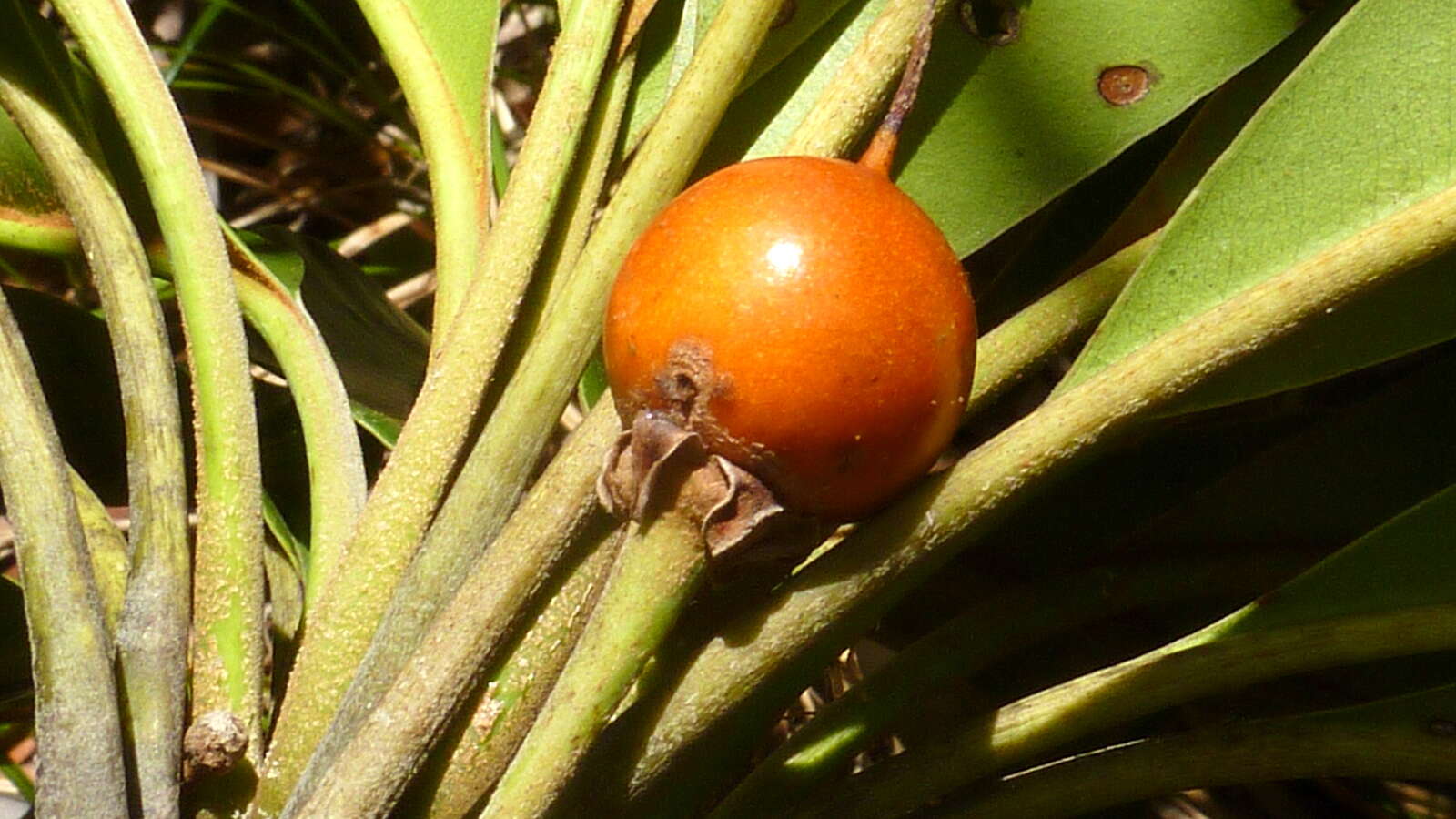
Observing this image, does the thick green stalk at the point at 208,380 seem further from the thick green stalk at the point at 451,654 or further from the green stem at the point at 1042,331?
the green stem at the point at 1042,331

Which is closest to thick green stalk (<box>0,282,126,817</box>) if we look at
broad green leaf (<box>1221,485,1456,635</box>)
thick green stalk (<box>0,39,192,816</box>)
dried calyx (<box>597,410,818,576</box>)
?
thick green stalk (<box>0,39,192,816</box>)

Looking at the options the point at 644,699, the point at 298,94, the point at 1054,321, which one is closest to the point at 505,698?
the point at 644,699

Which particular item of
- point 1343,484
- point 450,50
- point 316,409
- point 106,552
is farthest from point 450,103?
point 1343,484

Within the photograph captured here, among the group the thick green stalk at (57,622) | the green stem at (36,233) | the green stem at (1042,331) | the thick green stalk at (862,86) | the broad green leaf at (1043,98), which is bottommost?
the thick green stalk at (57,622)

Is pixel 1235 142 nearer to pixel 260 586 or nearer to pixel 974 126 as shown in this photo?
pixel 974 126

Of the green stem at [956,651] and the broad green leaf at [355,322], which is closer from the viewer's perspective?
the green stem at [956,651]

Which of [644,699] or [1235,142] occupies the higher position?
[1235,142]

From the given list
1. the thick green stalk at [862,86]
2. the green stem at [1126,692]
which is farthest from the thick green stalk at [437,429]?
the green stem at [1126,692]

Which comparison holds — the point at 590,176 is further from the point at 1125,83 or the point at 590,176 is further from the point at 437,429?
the point at 1125,83
